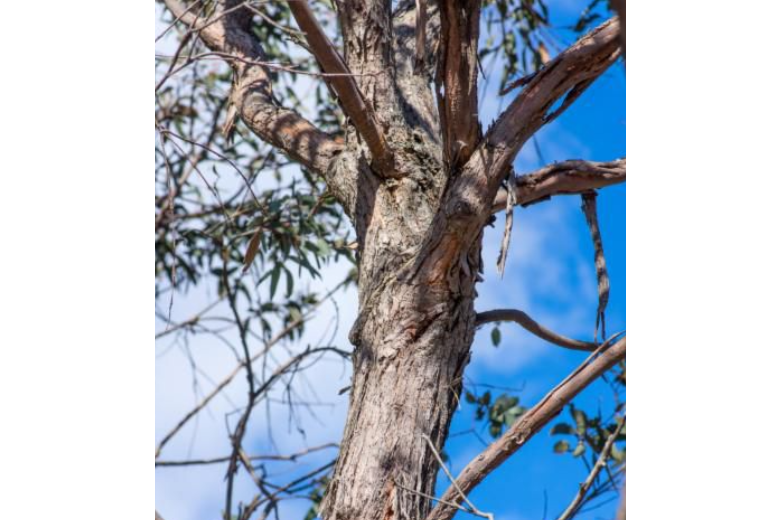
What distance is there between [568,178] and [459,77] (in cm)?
29

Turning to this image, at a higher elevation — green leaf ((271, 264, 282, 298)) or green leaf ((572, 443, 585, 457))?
green leaf ((271, 264, 282, 298))

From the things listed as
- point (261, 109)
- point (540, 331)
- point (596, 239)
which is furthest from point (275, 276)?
point (596, 239)

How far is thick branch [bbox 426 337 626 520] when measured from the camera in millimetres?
1285

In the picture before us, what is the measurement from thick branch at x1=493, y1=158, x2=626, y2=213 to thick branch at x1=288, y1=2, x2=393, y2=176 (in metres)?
0.21

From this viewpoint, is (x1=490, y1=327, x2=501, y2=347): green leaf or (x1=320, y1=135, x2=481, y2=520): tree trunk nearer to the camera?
(x1=320, y1=135, x2=481, y2=520): tree trunk

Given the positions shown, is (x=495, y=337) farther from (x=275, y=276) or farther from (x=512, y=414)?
(x=275, y=276)

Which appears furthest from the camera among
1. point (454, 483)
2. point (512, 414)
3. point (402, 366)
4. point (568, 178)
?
point (512, 414)

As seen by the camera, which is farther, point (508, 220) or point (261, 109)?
point (261, 109)

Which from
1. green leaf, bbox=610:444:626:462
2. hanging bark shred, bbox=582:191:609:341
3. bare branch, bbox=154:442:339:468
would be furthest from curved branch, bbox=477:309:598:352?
bare branch, bbox=154:442:339:468

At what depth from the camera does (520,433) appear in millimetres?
1304

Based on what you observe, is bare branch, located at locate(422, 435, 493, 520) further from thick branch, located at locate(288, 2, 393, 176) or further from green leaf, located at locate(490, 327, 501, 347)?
green leaf, located at locate(490, 327, 501, 347)

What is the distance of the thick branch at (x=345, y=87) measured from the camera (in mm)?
1364

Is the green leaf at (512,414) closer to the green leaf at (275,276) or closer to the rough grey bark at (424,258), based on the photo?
the green leaf at (275,276)
